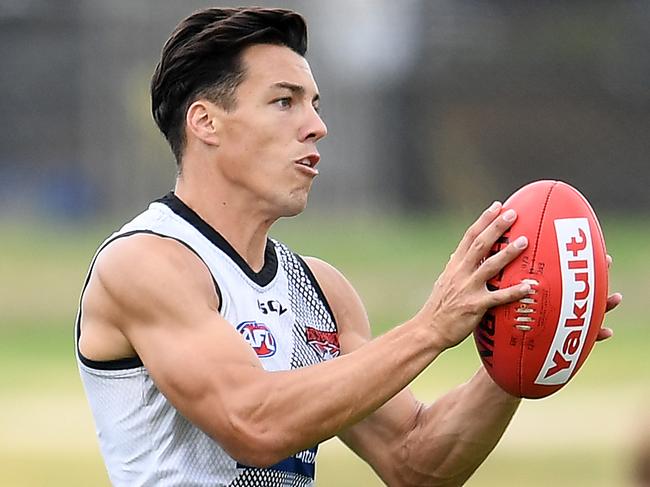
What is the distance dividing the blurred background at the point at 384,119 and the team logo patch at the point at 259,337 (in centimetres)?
2153

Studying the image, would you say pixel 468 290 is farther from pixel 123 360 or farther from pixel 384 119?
pixel 384 119

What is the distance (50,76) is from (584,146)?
11354mm

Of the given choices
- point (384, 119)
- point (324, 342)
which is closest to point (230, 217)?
point (324, 342)

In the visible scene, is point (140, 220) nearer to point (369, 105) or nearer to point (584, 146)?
point (369, 105)

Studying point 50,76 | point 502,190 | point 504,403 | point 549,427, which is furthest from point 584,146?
point 504,403

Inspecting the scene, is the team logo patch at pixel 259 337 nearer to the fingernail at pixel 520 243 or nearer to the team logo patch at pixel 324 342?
the team logo patch at pixel 324 342

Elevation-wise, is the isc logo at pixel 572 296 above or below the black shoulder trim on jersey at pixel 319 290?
below

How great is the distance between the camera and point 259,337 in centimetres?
473

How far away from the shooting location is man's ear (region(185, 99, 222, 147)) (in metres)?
4.95

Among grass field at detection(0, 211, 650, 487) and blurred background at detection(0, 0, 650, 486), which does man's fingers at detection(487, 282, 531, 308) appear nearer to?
grass field at detection(0, 211, 650, 487)

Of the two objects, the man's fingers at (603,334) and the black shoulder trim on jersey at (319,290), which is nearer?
the man's fingers at (603,334)

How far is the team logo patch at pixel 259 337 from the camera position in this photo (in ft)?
15.4

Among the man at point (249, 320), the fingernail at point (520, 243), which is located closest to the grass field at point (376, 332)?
the man at point (249, 320)

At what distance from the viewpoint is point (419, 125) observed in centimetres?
3356
